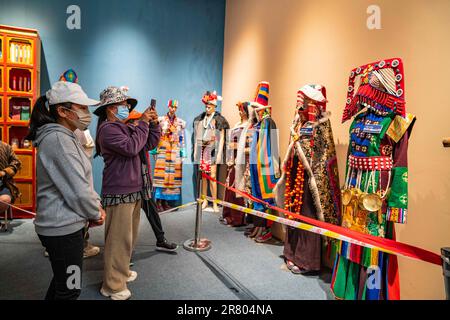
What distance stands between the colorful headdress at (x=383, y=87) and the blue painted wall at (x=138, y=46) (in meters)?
3.80

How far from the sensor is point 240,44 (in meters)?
5.17

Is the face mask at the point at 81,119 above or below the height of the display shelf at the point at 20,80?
below

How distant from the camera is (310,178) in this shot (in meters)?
2.81

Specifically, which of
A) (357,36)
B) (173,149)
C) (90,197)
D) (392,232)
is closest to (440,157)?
(392,232)

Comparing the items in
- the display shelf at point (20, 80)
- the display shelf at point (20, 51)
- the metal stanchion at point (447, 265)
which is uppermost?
the display shelf at point (20, 51)

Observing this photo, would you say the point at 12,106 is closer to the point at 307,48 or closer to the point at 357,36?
the point at 307,48

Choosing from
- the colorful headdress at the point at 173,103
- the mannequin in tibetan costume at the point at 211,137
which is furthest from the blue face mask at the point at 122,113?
Answer: the colorful headdress at the point at 173,103

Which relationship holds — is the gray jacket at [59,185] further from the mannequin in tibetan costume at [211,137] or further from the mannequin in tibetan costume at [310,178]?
the mannequin in tibetan costume at [211,137]

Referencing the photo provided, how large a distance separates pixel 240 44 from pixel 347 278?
13.2 ft

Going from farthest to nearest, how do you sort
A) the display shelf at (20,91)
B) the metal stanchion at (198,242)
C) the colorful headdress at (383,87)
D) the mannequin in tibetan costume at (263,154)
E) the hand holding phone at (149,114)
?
the display shelf at (20,91), the mannequin in tibetan costume at (263,154), the metal stanchion at (198,242), the hand holding phone at (149,114), the colorful headdress at (383,87)

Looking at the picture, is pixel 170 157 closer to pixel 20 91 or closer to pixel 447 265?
pixel 20 91

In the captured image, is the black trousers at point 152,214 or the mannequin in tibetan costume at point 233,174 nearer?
the black trousers at point 152,214

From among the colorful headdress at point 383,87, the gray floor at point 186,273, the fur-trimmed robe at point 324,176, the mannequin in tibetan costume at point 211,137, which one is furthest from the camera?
the mannequin in tibetan costume at point 211,137

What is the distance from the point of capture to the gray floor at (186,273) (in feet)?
8.22
